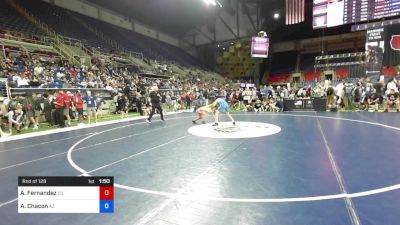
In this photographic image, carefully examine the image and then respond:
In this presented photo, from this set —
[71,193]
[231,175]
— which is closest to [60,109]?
[231,175]

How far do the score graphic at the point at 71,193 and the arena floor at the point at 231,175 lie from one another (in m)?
0.86

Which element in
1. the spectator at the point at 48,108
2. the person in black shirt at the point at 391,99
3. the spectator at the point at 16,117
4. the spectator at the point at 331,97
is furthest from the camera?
the spectator at the point at 331,97

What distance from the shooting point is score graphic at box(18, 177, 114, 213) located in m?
2.03

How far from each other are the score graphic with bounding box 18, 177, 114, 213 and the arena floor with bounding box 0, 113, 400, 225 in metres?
0.86

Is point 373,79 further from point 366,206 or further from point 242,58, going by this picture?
point 242,58

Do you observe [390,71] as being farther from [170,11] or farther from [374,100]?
[170,11]

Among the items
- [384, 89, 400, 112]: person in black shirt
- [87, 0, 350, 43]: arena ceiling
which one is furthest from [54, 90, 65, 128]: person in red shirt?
[87, 0, 350, 43]: arena ceiling

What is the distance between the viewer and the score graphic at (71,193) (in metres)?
2.03

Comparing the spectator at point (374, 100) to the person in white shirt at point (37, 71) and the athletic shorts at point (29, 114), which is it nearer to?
the athletic shorts at point (29, 114)

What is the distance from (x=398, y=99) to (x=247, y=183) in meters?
12.8

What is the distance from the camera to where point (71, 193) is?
2039 mm

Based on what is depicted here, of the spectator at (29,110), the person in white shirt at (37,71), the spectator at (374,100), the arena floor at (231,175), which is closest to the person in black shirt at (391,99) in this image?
the spectator at (374,100)

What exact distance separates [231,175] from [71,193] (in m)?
2.64

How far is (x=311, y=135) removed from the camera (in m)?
7.29
